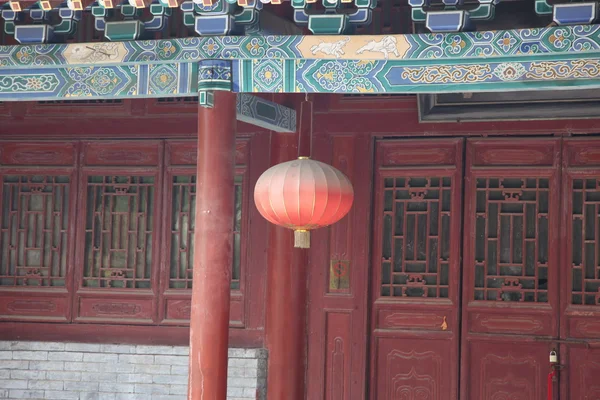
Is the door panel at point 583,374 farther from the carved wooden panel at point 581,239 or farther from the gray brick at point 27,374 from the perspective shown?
the gray brick at point 27,374

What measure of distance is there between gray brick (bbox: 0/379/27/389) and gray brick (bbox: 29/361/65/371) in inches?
6.9

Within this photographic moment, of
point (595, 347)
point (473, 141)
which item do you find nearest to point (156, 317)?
point (473, 141)

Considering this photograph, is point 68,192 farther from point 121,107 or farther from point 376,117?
point 376,117

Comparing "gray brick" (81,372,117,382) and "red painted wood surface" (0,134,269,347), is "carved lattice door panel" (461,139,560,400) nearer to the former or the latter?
"red painted wood surface" (0,134,269,347)

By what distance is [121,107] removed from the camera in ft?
31.3

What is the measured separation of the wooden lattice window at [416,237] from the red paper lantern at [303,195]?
1611mm

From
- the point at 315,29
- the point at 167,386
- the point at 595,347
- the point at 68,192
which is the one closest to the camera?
the point at 315,29

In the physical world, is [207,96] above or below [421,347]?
above

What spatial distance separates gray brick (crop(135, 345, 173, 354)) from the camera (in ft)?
29.8

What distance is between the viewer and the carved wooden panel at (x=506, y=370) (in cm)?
856

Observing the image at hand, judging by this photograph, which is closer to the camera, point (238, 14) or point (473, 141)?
point (238, 14)

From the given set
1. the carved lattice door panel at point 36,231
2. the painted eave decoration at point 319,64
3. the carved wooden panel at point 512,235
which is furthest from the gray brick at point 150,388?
the painted eave decoration at point 319,64

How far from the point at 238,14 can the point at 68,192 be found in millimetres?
3245

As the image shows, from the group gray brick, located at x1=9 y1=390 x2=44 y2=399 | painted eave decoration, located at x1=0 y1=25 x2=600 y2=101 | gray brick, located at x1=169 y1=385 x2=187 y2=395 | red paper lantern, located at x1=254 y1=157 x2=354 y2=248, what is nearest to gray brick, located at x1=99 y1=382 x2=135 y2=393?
gray brick, located at x1=169 y1=385 x2=187 y2=395
